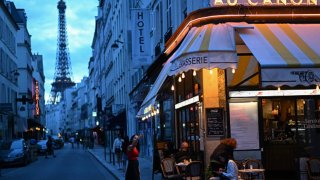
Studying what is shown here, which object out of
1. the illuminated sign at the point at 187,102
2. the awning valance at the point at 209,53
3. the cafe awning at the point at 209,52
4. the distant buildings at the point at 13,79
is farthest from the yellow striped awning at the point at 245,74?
the distant buildings at the point at 13,79

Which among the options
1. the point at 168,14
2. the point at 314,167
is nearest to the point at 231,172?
the point at 314,167

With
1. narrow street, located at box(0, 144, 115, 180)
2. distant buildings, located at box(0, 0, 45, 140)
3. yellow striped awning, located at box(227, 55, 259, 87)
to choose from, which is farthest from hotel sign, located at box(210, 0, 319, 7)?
distant buildings, located at box(0, 0, 45, 140)

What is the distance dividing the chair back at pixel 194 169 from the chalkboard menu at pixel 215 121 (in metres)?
1.04

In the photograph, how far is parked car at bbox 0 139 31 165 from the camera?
1379 inches

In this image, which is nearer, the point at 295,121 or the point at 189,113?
the point at 295,121

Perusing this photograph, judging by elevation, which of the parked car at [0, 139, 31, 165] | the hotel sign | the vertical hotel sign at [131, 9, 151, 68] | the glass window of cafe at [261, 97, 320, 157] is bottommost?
the parked car at [0, 139, 31, 165]

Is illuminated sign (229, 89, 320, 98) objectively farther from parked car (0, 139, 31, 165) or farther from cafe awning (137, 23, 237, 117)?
parked car (0, 139, 31, 165)

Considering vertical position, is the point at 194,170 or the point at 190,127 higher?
the point at 190,127

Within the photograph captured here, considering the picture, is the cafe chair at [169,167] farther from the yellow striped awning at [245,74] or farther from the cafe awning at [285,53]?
the cafe awning at [285,53]

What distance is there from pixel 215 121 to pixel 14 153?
23.3 meters

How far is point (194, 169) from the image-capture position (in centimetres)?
1459

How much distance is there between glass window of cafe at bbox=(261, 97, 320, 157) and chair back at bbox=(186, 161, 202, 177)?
2.10m

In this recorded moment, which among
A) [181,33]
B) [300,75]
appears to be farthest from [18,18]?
[300,75]

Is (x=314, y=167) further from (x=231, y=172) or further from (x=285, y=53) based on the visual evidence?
(x=231, y=172)
